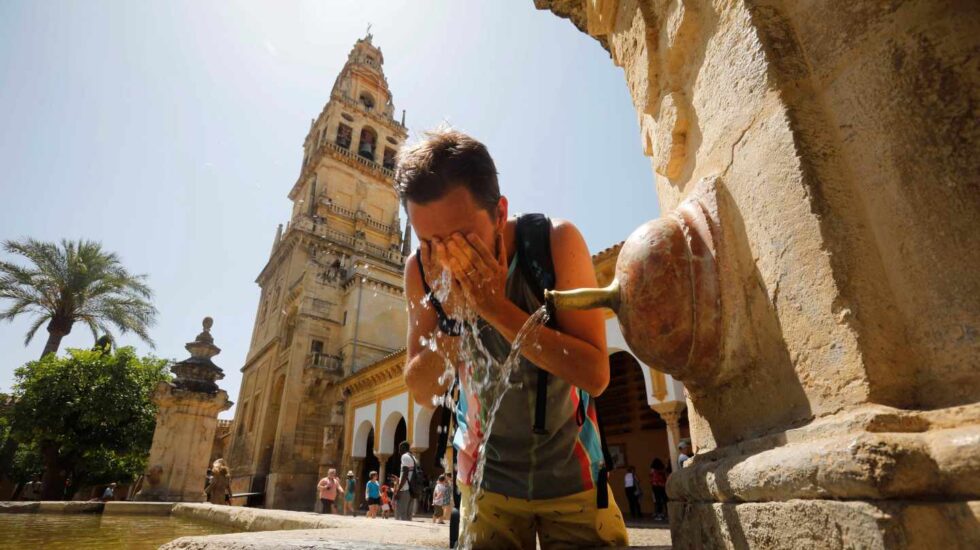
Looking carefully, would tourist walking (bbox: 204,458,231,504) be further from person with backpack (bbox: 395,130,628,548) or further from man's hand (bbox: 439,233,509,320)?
man's hand (bbox: 439,233,509,320)

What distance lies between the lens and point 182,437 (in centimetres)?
925

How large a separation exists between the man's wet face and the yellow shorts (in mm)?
774

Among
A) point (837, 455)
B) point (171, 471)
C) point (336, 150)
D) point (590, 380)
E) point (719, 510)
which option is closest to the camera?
point (837, 455)

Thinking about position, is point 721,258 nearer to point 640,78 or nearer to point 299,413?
point 640,78

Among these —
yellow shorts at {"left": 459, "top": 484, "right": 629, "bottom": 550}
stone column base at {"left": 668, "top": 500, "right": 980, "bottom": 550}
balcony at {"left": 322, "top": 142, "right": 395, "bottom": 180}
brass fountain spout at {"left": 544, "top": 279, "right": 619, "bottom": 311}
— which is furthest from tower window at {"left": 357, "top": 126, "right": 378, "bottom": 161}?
stone column base at {"left": 668, "top": 500, "right": 980, "bottom": 550}

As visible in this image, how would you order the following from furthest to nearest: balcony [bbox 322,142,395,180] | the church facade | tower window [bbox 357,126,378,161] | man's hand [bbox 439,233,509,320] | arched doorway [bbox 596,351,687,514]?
tower window [bbox 357,126,378,161] → balcony [bbox 322,142,395,180] → the church facade → arched doorway [bbox 596,351,687,514] → man's hand [bbox 439,233,509,320]

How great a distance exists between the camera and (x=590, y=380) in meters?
1.37

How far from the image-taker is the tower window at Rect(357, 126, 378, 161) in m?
30.6

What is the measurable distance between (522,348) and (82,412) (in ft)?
78.0

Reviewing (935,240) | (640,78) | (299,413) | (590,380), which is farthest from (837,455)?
(299,413)

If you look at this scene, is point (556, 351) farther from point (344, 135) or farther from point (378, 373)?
point (344, 135)

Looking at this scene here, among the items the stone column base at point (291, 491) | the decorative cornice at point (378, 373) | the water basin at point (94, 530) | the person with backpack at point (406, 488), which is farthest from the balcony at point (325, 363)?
the water basin at point (94, 530)

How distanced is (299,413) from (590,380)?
22.8m

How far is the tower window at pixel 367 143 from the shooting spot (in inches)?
1205
